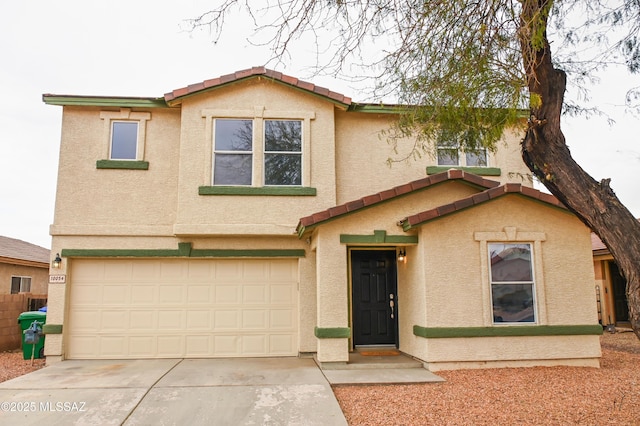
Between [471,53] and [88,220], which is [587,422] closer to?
[471,53]

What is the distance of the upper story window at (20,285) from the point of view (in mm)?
16172

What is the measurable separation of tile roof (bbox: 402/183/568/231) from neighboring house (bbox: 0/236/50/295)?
13302mm

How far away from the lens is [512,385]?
7.72 metres

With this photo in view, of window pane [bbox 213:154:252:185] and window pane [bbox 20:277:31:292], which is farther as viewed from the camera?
window pane [bbox 20:277:31:292]

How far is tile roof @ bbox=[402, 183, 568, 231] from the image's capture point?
9.09 m

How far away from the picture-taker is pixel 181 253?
10.8 metres

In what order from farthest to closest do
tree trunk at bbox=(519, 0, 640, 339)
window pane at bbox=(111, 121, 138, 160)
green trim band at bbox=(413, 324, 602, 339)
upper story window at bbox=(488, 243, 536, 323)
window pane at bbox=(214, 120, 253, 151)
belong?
window pane at bbox=(111, 121, 138, 160) < window pane at bbox=(214, 120, 253, 151) < upper story window at bbox=(488, 243, 536, 323) < green trim band at bbox=(413, 324, 602, 339) < tree trunk at bbox=(519, 0, 640, 339)

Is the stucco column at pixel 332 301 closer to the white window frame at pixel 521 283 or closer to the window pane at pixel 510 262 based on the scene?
the white window frame at pixel 521 283

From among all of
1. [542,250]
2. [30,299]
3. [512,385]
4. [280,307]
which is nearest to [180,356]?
[280,307]

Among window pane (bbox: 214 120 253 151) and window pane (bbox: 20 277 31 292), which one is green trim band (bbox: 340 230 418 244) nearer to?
window pane (bbox: 214 120 253 151)

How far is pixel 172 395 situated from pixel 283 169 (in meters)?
5.46

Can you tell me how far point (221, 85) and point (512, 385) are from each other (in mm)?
8458

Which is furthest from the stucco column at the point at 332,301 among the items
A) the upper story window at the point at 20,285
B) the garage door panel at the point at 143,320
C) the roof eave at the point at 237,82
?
the upper story window at the point at 20,285

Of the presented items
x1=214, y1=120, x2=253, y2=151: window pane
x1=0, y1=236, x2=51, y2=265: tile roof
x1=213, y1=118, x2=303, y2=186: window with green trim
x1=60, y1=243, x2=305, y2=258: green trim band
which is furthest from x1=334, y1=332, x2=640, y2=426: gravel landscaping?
x1=0, y1=236, x2=51, y2=265: tile roof
